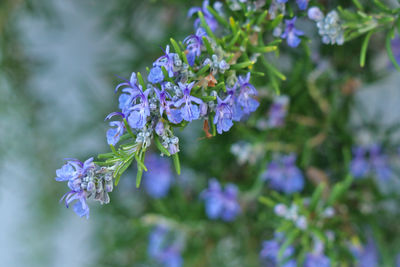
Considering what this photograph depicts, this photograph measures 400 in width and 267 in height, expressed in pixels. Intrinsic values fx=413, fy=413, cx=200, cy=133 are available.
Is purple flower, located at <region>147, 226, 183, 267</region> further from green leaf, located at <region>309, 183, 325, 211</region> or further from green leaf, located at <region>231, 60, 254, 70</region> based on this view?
green leaf, located at <region>231, 60, 254, 70</region>

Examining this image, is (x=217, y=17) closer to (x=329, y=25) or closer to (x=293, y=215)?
(x=329, y=25)

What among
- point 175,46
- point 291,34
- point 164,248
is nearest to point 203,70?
point 175,46

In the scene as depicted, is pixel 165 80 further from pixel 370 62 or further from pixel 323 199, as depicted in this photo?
pixel 370 62

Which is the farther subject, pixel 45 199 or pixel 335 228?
pixel 45 199

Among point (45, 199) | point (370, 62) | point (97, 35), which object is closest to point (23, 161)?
point (45, 199)

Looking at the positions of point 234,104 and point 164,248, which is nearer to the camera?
point 234,104
